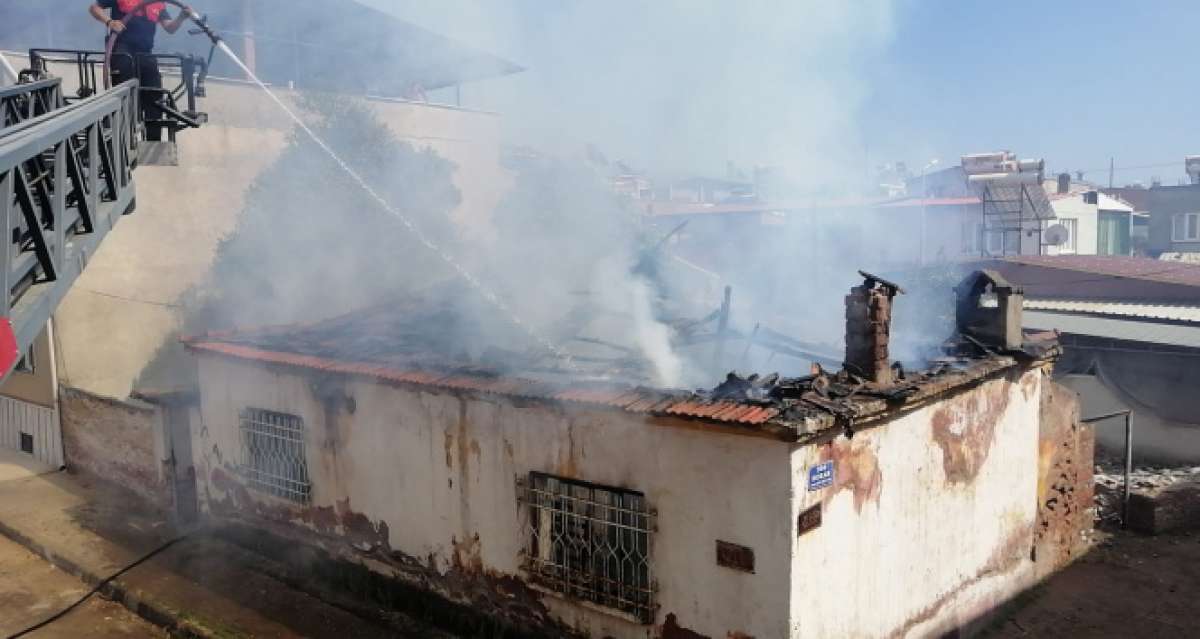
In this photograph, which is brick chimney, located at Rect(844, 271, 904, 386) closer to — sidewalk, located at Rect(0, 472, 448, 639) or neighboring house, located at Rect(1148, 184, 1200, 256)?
sidewalk, located at Rect(0, 472, 448, 639)

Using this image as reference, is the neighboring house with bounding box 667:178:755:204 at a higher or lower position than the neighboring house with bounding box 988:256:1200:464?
higher

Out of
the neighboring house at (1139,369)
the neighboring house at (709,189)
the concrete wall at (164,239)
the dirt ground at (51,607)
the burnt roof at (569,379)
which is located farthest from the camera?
the neighboring house at (709,189)

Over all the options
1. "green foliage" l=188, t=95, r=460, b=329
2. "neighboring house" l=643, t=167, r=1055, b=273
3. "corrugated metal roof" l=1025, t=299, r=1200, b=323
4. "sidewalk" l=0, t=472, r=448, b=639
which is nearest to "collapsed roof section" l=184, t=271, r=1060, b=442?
"sidewalk" l=0, t=472, r=448, b=639

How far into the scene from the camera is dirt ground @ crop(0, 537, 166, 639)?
A: 9.10 meters

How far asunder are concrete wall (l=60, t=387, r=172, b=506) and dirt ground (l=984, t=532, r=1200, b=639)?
11585 millimetres

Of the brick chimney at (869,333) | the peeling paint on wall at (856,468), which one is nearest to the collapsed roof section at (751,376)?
the brick chimney at (869,333)

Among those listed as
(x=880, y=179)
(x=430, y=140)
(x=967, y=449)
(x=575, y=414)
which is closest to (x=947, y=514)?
(x=967, y=449)

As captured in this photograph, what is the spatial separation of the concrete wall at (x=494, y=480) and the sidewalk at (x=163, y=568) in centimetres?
73

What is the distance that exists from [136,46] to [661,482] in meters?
6.17

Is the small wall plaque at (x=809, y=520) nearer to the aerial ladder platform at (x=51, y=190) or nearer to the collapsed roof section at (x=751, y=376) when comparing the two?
the collapsed roof section at (x=751, y=376)

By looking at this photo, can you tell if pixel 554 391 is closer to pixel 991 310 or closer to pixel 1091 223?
pixel 991 310

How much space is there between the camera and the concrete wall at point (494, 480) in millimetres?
6621

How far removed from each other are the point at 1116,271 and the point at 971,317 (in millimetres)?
14882

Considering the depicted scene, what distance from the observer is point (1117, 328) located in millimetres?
15453
